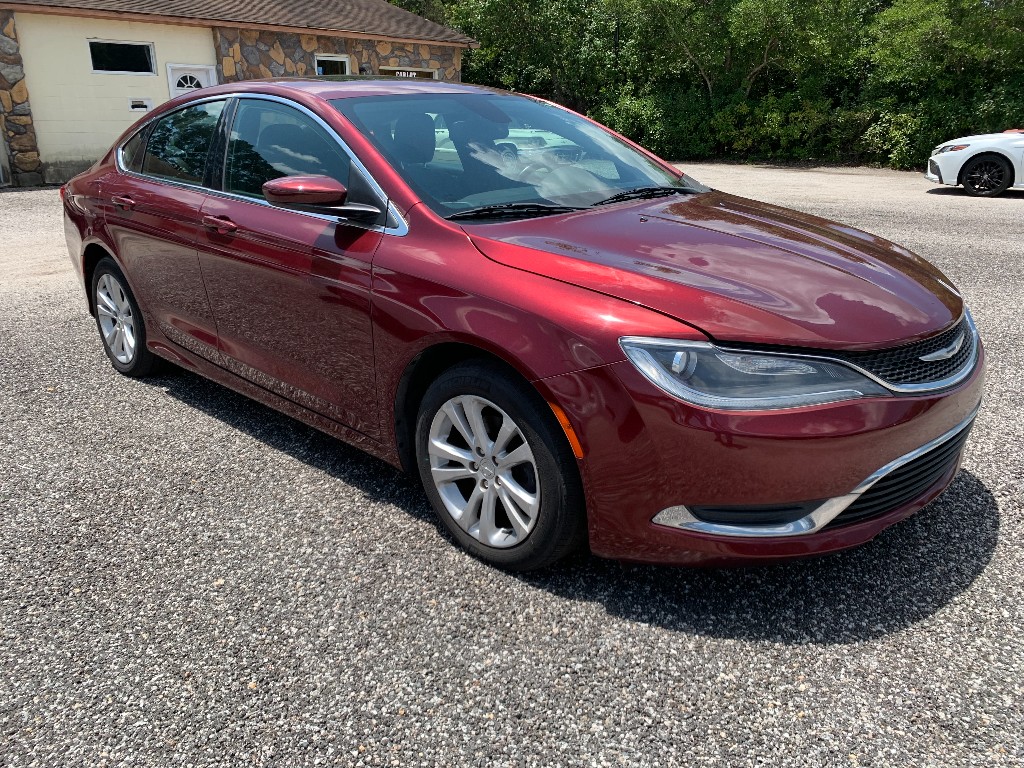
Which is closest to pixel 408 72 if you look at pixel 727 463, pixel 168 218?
pixel 168 218

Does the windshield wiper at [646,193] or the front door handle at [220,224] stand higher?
the windshield wiper at [646,193]

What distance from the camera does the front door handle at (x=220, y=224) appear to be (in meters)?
3.62

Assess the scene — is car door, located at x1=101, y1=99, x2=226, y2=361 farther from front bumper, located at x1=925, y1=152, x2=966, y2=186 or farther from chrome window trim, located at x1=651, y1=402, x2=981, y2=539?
front bumper, located at x1=925, y1=152, x2=966, y2=186

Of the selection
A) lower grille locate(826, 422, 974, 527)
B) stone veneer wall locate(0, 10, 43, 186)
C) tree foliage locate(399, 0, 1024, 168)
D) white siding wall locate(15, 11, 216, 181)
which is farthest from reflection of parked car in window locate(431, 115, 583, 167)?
tree foliage locate(399, 0, 1024, 168)

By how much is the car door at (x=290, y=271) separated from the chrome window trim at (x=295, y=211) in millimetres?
12

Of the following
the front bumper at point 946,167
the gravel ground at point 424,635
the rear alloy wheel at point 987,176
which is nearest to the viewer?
the gravel ground at point 424,635

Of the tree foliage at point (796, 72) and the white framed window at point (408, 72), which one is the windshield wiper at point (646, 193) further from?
the white framed window at point (408, 72)

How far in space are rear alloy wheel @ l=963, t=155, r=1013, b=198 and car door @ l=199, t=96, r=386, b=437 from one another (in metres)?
13.1

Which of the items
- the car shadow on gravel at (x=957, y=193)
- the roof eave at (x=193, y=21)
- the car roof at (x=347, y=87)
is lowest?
the car shadow on gravel at (x=957, y=193)

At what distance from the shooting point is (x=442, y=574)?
292 cm

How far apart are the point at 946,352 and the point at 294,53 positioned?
20.5 metres

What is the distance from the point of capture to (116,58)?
17.5 meters

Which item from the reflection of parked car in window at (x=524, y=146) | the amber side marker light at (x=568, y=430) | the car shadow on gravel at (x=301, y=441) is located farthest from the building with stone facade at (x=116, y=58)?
the amber side marker light at (x=568, y=430)

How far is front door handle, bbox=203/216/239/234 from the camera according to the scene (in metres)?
3.62
